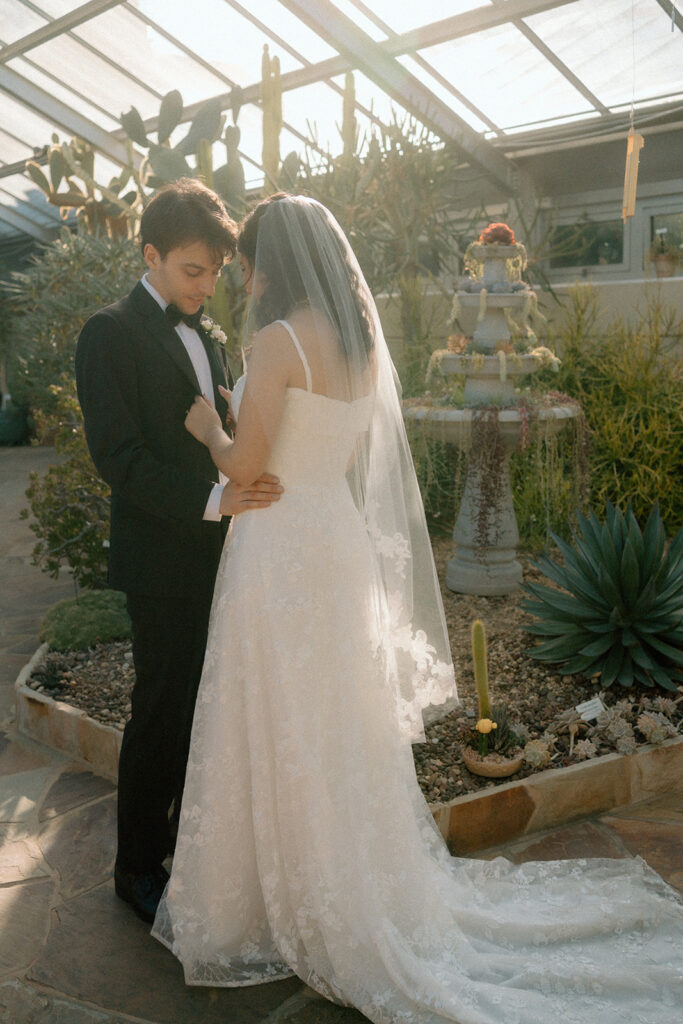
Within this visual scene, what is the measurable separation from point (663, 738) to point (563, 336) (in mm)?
4098

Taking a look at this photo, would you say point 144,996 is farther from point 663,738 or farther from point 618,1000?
point 663,738

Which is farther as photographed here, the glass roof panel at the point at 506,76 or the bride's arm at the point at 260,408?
the glass roof panel at the point at 506,76

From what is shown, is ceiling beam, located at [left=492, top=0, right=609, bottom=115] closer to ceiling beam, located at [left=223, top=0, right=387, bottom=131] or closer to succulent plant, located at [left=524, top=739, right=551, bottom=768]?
ceiling beam, located at [left=223, top=0, right=387, bottom=131]

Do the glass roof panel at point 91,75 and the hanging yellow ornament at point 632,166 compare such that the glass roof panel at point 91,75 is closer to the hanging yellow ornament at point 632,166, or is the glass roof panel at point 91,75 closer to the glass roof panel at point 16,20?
the glass roof panel at point 16,20

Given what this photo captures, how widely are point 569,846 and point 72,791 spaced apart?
5.65ft

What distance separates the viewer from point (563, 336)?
21.9 feet

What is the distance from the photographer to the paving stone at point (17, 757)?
3492 mm

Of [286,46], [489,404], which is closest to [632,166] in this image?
[489,404]

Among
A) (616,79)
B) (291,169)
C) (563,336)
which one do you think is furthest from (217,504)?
(616,79)

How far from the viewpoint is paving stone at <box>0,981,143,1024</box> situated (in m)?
2.08

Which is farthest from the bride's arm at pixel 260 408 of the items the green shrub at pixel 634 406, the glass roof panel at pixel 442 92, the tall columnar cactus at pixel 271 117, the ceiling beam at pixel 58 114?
the ceiling beam at pixel 58 114

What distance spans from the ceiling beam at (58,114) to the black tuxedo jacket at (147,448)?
9.48 meters

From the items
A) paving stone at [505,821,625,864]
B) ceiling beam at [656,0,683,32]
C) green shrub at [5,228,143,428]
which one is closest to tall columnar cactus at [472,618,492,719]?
paving stone at [505,821,625,864]

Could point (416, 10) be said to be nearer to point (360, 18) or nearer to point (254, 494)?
point (360, 18)
